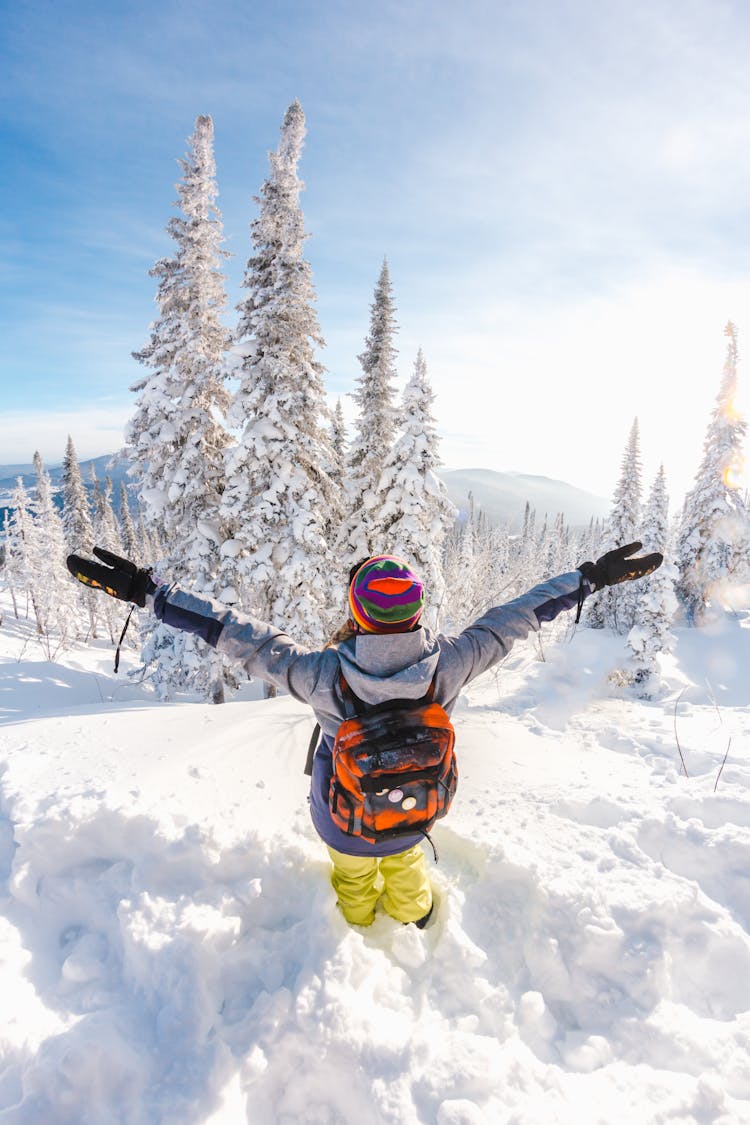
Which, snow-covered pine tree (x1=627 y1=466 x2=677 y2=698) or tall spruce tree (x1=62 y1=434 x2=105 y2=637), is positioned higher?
tall spruce tree (x1=62 y1=434 x2=105 y2=637)

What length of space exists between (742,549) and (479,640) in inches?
1376

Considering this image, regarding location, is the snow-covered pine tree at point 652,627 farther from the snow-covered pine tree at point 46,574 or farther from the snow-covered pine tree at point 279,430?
the snow-covered pine tree at point 46,574

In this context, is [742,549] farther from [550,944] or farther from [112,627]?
[112,627]

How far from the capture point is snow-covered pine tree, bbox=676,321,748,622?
2859cm

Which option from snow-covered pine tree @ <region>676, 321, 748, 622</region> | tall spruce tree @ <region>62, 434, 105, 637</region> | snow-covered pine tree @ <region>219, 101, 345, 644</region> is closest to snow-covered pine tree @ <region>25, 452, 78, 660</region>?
tall spruce tree @ <region>62, 434, 105, 637</region>

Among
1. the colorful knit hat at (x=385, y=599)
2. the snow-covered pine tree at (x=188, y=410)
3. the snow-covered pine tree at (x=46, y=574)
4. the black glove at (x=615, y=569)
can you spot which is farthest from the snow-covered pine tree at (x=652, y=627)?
the snow-covered pine tree at (x=46, y=574)

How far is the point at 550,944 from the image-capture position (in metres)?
2.86

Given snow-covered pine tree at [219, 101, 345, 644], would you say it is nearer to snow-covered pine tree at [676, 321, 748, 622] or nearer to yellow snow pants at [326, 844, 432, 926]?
yellow snow pants at [326, 844, 432, 926]

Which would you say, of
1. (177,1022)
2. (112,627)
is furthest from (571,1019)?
(112,627)

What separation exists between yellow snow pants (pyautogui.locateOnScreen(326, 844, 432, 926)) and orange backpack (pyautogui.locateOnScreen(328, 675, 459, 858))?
607mm

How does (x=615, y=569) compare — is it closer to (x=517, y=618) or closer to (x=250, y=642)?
(x=517, y=618)

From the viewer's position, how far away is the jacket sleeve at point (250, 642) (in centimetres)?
268

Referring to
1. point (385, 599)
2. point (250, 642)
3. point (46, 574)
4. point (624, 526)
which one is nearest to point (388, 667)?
point (385, 599)

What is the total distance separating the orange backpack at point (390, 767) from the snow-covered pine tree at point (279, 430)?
36.8 ft
